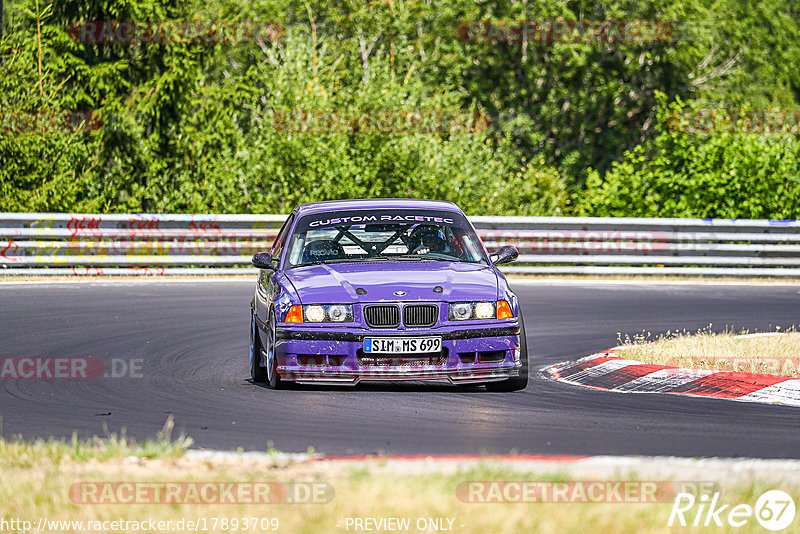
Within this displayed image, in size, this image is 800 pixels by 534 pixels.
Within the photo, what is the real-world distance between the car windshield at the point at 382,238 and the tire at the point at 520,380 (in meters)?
1.03

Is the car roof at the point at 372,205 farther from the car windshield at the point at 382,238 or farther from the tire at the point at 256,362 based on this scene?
the tire at the point at 256,362

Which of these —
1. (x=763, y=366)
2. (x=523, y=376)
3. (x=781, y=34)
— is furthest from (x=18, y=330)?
(x=781, y=34)

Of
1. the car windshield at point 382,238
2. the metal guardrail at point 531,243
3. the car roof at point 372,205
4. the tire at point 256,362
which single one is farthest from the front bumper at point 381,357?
the metal guardrail at point 531,243

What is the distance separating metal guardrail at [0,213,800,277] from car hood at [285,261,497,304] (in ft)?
38.0

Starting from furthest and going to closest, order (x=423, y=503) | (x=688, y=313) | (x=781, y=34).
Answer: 1. (x=781, y=34)
2. (x=688, y=313)
3. (x=423, y=503)

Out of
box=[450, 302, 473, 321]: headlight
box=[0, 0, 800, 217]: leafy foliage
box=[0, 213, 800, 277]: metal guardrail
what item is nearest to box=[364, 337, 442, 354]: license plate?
box=[450, 302, 473, 321]: headlight

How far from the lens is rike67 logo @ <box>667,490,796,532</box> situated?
17.6 ft

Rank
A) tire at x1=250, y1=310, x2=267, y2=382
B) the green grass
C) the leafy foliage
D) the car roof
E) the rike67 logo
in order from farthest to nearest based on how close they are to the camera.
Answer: the leafy foliage, the car roof, tire at x1=250, y1=310, x2=267, y2=382, the green grass, the rike67 logo

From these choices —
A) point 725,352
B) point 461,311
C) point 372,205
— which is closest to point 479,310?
point 461,311

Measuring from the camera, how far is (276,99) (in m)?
28.9

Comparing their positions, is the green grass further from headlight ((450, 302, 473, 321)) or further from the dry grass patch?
the dry grass patch

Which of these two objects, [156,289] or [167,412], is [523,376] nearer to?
[167,412]

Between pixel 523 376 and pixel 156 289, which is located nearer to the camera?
pixel 523 376

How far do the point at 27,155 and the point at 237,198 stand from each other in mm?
4091
